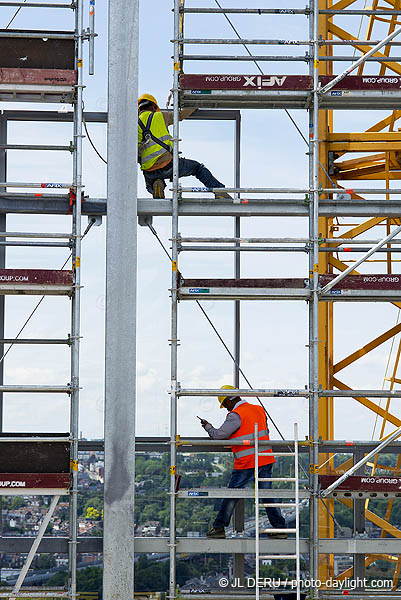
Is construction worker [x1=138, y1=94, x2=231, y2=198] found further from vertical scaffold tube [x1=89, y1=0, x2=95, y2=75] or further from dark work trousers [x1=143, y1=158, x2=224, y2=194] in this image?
vertical scaffold tube [x1=89, y1=0, x2=95, y2=75]

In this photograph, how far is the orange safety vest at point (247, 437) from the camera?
36.8 feet

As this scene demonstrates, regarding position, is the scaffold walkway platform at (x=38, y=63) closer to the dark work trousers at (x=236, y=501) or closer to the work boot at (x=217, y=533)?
the dark work trousers at (x=236, y=501)

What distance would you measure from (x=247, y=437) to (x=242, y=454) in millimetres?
206

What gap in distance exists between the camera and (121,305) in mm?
11062

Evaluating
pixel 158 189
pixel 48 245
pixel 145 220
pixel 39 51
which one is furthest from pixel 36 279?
pixel 39 51

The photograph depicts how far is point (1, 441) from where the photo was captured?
35.8 ft

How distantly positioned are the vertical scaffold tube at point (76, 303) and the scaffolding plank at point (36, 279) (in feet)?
0.38

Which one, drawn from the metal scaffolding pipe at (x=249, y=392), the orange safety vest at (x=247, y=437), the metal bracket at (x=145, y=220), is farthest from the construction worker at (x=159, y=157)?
the orange safety vest at (x=247, y=437)

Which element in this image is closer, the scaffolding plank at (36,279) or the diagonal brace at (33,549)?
the diagonal brace at (33,549)

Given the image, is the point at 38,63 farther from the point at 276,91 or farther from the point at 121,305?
the point at 121,305

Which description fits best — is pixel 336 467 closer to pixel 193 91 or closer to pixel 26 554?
pixel 26 554

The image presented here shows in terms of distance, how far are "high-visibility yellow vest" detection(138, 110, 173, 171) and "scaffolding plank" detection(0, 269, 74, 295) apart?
5.55ft

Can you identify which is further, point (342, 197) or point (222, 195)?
point (342, 197)

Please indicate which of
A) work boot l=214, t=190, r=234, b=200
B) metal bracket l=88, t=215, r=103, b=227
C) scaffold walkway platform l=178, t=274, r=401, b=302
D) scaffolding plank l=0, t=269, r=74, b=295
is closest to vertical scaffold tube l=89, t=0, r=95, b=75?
metal bracket l=88, t=215, r=103, b=227
